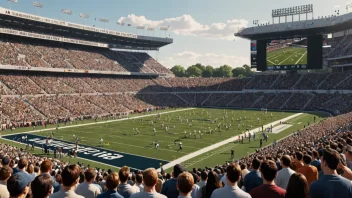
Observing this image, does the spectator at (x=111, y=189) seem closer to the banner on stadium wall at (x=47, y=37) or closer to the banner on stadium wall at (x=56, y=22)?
the banner on stadium wall at (x=56, y=22)

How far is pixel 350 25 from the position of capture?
6334 centimetres

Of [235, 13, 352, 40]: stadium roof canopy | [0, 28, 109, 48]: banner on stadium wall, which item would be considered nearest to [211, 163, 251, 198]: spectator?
[0, 28, 109, 48]: banner on stadium wall

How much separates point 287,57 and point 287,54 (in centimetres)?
81

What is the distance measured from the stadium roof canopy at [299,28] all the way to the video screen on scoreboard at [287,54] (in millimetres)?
2772

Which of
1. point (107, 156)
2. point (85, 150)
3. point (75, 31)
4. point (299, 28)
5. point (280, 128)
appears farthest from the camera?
point (75, 31)

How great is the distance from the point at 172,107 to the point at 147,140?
3756 centimetres

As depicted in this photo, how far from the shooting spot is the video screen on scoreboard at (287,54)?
203 feet

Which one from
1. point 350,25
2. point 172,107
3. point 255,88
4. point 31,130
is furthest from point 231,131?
point 350,25

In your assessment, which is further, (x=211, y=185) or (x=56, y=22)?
(x=56, y=22)

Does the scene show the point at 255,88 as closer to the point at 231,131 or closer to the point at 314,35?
the point at 314,35

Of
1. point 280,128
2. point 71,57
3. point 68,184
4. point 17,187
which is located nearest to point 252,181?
point 68,184

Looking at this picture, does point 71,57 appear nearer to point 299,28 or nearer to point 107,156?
point 107,156

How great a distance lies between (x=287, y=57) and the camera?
63406 mm

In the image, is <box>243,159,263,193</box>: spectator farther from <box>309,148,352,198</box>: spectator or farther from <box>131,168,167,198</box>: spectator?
<box>131,168,167,198</box>: spectator
